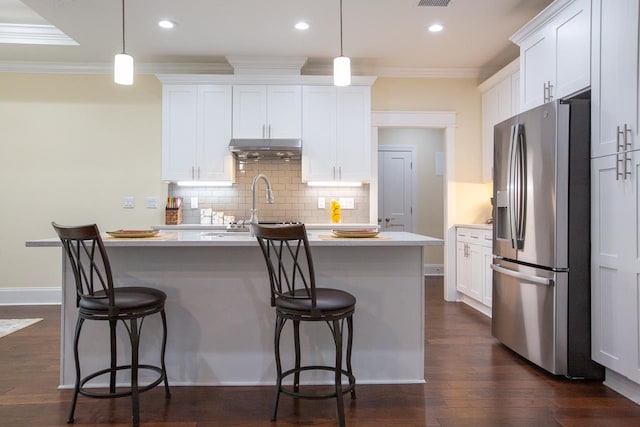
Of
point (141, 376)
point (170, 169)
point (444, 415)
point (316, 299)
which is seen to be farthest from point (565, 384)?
point (170, 169)

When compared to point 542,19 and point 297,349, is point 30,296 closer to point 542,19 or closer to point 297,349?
point 297,349

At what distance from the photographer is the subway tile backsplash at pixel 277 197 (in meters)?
4.86

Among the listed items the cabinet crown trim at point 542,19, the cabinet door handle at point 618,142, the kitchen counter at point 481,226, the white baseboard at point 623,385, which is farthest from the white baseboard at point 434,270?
Result: the cabinet door handle at point 618,142

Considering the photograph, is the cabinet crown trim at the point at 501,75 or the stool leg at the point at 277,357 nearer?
the stool leg at the point at 277,357

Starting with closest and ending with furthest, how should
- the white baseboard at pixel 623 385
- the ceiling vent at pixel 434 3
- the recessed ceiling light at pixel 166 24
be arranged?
the white baseboard at pixel 623 385 < the ceiling vent at pixel 434 3 < the recessed ceiling light at pixel 166 24

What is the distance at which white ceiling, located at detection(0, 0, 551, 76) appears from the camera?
347cm

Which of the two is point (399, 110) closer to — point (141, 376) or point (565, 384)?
point (565, 384)

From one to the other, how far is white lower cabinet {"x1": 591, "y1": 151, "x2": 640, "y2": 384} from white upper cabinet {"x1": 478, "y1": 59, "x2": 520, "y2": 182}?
187 centimetres

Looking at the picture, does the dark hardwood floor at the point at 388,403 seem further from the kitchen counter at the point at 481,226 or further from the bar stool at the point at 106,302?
the kitchen counter at the point at 481,226

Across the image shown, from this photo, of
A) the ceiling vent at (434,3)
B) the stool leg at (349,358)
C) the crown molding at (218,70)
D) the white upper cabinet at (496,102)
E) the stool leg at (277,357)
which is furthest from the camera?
the crown molding at (218,70)

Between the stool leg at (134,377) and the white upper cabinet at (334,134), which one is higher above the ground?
the white upper cabinet at (334,134)

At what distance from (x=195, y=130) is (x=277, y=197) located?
1.18 metres

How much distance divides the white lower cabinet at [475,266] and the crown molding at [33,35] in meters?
4.60

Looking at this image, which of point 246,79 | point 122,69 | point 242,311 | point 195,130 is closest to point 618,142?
point 242,311
